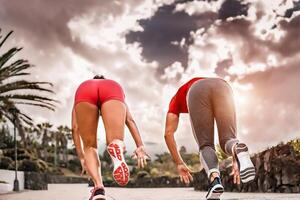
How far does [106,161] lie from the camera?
9056cm

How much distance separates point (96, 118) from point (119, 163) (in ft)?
2.67

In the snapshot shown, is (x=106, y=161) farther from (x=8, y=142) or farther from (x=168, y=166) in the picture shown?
(x=8, y=142)

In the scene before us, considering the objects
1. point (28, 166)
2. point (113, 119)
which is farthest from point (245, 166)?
point (28, 166)

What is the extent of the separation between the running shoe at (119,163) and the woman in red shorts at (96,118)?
0.13 m

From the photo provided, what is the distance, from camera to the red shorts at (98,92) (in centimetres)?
514

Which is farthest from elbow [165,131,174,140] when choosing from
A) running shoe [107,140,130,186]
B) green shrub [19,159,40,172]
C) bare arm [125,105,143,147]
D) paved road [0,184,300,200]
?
green shrub [19,159,40,172]

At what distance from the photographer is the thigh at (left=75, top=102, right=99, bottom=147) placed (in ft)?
16.9

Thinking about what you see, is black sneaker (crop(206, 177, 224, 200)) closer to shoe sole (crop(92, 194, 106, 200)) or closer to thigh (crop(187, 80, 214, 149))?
thigh (crop(187, 80, 214, 149))

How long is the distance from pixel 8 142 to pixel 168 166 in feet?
51.8

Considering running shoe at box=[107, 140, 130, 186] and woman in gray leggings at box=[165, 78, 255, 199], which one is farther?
woman in gray leggings at box=[165, 78, 255, 199]

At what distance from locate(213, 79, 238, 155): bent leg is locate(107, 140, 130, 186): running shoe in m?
0.85

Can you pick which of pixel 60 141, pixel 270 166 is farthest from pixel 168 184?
pixel 60 141

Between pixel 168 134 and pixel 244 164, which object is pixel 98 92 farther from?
pixel 244 164

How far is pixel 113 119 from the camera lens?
5027 millimetres
